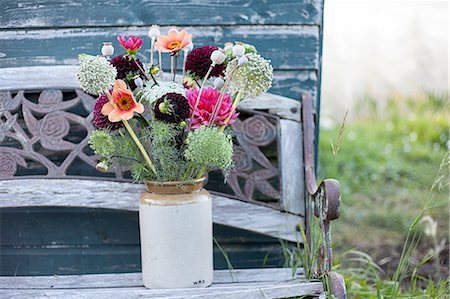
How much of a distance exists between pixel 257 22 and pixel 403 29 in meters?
4.60

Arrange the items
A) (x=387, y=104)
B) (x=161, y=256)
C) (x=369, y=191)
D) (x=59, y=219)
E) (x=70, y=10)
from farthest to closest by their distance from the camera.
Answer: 1. (x=387, y=104)
2. (x=369, y=191)
3. (x=59, y=219)
4. (x=70, y=10)
5. (x=161, y=256)

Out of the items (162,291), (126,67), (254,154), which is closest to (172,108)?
(126,67)

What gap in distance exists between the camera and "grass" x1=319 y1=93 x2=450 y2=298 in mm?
2885

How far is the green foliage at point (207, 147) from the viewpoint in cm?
155

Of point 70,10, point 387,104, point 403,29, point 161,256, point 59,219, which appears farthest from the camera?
point 403,29

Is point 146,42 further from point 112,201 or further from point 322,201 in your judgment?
point 322,201

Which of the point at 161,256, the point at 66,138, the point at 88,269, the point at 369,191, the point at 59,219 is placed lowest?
the point at 369,191

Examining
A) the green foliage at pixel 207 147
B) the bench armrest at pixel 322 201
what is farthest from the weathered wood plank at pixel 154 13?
the green foliage at pixel 207 147

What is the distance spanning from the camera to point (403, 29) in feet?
20.6

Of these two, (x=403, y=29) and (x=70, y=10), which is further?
(x=403, y=29)

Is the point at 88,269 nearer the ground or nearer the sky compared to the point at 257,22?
nearer the ground

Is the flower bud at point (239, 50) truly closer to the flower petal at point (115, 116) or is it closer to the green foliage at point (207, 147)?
the green foliage at point (207, 147)

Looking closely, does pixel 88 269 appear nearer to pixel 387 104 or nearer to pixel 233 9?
pixel 233 9

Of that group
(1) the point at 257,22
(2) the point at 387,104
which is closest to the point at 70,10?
(1) the point at 257,22
